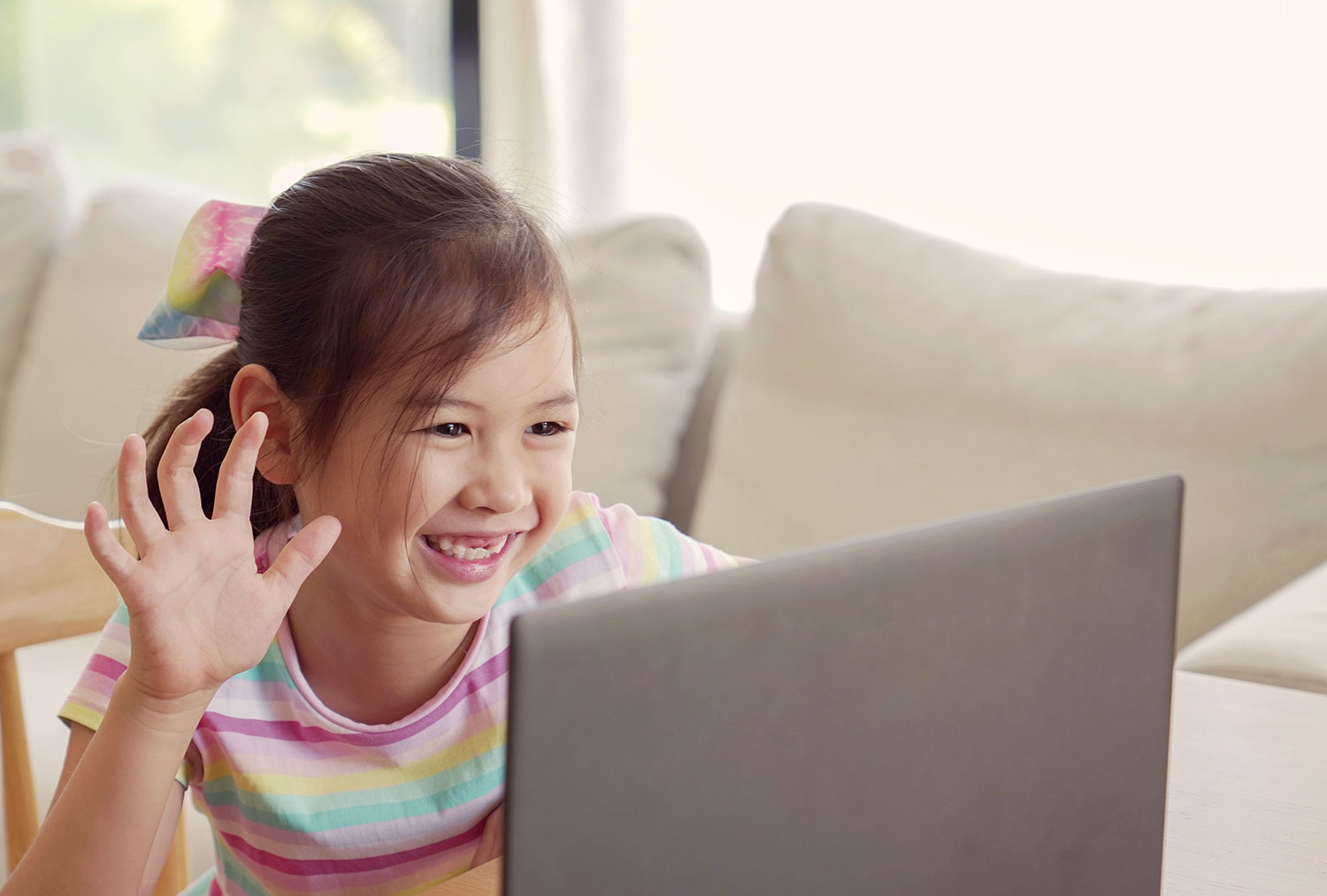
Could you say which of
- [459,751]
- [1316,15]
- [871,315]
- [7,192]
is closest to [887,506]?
[871,315]

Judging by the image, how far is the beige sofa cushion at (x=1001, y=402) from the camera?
1264mm

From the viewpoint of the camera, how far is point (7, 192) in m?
2.10

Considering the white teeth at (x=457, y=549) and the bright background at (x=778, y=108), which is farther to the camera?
the bright background at (x=778, y=108)

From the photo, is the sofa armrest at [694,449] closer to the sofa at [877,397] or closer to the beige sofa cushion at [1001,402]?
the sofa at [877,397]

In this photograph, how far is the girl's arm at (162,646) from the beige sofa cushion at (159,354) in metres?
0.85

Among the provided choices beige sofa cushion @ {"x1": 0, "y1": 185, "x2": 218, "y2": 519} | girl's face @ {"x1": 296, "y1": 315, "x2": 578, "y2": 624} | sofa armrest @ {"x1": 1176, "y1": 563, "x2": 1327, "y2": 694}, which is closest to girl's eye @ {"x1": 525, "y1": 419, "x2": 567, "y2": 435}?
girl's face @ {"x1": 296, "y1": 315, "x2": 578, "y2": 624}

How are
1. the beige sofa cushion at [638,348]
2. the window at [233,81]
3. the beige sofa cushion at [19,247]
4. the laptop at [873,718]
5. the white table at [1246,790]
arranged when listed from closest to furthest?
1. the laptop at [873,718]
2. the white table at [1246,790]
3. the beige sofa cushion at [638,348]
4. the beige sofa cushion at [19,247]
5. the window at [233,81]

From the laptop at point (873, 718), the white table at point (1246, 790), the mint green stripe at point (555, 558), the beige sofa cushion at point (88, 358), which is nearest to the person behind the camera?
the laptop at point (873, 718)

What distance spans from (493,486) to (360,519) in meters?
0.10

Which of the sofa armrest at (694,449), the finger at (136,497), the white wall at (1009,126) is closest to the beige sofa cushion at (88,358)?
the sofa armrest at (694,449)

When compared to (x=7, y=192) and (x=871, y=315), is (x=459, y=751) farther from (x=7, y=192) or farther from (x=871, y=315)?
(x=7, y=192)

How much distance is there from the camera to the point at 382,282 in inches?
30.6

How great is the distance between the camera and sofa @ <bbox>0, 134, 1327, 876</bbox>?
4.17ft

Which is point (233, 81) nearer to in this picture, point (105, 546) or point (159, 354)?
point (159, 354)
